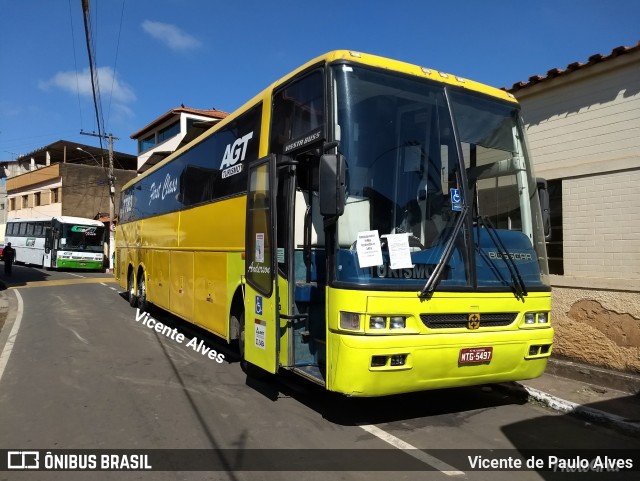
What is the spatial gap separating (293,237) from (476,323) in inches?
80.6

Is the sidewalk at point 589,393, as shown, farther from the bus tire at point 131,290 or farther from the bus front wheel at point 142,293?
the bus tire at point 131,290

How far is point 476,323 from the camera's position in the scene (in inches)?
194

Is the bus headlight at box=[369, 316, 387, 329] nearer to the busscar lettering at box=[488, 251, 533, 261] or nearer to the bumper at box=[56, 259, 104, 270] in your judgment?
the busscar lettering at box=[488, 251, 533, 261]

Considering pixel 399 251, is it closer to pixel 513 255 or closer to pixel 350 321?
pixel 350 321

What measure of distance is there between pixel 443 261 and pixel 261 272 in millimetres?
2051

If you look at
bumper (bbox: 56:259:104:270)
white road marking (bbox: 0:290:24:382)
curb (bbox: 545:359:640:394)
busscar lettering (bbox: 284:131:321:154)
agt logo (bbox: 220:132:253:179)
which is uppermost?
agt logo (bbox: 220:132:253:179)

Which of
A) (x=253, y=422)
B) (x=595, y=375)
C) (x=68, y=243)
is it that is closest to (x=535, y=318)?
(x=595, y=375)

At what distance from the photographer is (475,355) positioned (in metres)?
4.87

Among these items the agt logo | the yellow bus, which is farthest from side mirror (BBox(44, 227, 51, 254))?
the yellow bus

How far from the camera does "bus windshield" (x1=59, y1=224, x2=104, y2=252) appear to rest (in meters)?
29.7

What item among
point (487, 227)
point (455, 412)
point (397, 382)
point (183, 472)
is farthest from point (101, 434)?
point (487, 227)

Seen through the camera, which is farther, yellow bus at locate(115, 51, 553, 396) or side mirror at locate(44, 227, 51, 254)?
side mirror at locate(44, 227, 51, 254)

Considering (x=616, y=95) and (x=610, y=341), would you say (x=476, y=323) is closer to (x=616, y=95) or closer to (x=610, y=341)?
(x=610, y=341)

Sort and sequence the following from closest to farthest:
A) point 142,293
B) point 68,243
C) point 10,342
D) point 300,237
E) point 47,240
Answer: point 300,237 < point 10,342 < point 142,293 < point 68,243 < point 47,240
